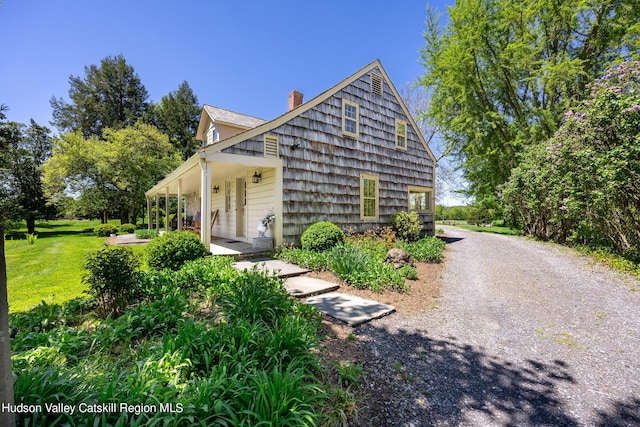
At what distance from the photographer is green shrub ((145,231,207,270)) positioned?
215 inches

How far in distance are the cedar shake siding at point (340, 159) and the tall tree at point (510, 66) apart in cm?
686

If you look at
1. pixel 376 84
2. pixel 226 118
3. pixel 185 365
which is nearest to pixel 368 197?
pixel 376 84

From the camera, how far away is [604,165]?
6.37 metres

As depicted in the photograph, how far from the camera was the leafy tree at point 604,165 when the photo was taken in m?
6.00

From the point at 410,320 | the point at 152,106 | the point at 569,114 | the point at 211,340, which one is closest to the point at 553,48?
the point at 569,114

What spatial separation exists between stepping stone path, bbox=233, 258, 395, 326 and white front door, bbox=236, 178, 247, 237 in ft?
16.6

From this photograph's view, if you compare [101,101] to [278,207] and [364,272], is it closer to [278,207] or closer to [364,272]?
[278,207]

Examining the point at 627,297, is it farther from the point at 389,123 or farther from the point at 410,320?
the point at 389,123

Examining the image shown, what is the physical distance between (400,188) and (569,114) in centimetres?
572

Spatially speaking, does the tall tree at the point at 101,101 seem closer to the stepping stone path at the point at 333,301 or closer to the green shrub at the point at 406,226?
the green shrub at the point at 406,226

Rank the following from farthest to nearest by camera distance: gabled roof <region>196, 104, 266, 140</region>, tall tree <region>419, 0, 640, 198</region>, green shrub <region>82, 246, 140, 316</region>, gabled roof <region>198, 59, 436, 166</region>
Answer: tall tree <region>419, 0, 640, 198</region> → gabled roof <region>196, 104, 266, 140</region> → gabled roof <region>198, 59, 436, 166</region> → green shrub <region>82, 246, 140, 316</region>

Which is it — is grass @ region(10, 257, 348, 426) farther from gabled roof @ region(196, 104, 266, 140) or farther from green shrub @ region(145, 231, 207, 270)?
gabled roof @ region(196, 104, 266, 140)

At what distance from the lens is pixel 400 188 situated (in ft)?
37.7

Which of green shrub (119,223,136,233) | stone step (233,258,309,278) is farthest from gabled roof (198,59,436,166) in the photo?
green shrub (119,223,136,233)
